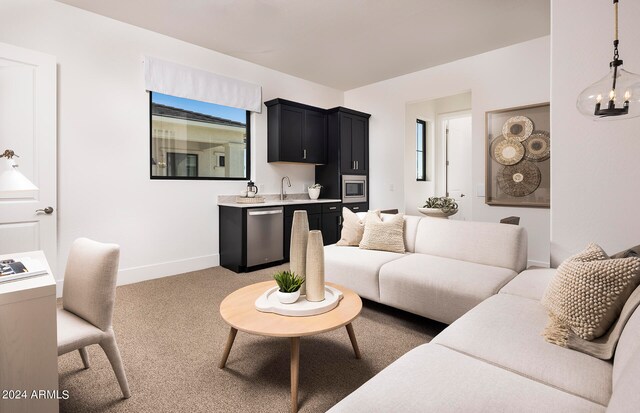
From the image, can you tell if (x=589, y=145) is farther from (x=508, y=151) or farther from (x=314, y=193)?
(x=314, y=193)

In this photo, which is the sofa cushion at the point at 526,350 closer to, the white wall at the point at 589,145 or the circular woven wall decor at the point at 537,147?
the white wall at the point at 589,145

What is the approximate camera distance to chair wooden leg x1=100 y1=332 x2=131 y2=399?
152cm

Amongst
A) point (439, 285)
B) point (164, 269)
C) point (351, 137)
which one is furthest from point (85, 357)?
point (351, 137)

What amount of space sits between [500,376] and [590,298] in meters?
0.60

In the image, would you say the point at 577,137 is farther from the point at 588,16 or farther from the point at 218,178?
the point at 218,178

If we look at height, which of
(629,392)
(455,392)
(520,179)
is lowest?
(455,392)

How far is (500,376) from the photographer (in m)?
1.10

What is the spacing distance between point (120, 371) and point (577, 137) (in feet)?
10.5

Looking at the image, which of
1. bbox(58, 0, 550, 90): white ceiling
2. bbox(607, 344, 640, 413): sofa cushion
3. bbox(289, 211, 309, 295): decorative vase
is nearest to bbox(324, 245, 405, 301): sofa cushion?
bbox(289, 211, 309, 295): decorative vase

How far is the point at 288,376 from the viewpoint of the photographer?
1.80 m

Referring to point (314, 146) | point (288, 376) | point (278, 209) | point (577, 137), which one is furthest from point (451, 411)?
point (314, 146)

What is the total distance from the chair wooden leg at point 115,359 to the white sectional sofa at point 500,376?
1.18m

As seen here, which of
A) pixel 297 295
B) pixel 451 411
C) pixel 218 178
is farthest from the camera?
pixel 218 178

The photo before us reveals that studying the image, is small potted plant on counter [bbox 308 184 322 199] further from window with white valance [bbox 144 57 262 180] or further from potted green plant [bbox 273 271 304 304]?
potted green plant [bbox 273 271 304 304]
